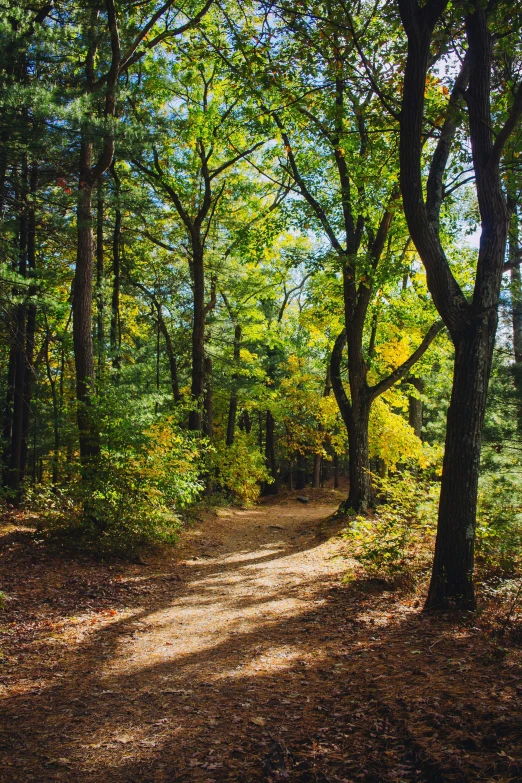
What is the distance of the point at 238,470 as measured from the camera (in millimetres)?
20438

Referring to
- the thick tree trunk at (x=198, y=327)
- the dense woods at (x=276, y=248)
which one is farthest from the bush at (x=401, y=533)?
the thick tree trunk at (x=198, y=327)

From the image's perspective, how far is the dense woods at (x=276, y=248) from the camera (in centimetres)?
521

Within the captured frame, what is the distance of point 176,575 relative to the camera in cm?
825

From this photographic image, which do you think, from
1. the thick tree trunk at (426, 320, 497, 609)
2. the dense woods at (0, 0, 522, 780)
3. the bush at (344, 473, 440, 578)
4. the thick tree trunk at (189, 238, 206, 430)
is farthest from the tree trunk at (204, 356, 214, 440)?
the thick tree trunk at (426, 320, 497, 609)

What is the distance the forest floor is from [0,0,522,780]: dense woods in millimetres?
444

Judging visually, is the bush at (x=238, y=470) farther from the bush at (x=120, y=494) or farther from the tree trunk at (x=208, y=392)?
the bush at (x=120, y=494)

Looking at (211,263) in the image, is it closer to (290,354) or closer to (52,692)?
(290,354)

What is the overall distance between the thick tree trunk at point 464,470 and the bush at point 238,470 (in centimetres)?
1457

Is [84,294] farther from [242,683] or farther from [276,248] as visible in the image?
[276,248]

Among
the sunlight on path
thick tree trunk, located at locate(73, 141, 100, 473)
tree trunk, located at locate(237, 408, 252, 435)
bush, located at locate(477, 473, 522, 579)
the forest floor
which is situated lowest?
the sunlight on path

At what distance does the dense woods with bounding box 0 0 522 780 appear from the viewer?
17.1ft

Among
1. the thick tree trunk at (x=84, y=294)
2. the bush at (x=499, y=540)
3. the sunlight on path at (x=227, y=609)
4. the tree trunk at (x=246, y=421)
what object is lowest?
the sunlight on path at (x=227, y=609)

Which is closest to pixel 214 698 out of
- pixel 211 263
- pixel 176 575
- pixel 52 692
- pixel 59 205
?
pixel 52 692

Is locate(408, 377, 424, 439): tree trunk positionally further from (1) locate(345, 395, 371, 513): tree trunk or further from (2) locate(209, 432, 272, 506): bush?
(2) locate(209, 432, 272, 506): bush
